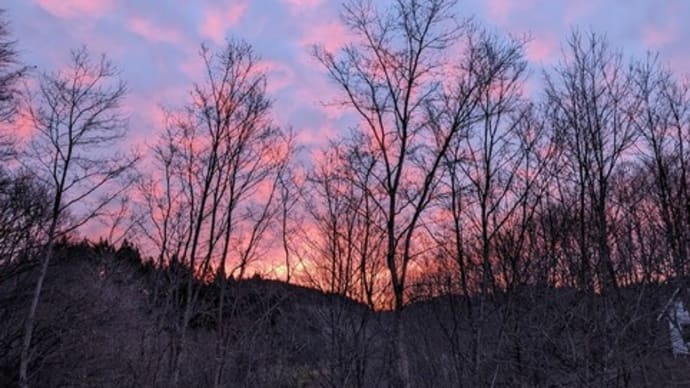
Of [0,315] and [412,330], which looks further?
[0,315]

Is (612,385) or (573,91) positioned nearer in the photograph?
(612,385)

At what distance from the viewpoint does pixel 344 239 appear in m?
16.9

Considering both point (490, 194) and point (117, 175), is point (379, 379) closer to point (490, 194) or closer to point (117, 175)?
point (490, 194)

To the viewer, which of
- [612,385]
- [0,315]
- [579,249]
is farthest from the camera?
[0,315]

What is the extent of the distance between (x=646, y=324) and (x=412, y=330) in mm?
10311

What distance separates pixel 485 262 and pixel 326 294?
4633 mm

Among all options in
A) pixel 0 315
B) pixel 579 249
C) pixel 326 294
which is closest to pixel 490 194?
pixel 579 249

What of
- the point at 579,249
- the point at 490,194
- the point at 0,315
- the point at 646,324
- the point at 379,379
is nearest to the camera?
the point at 646,324

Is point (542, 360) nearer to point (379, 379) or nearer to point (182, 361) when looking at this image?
point (379, 379)

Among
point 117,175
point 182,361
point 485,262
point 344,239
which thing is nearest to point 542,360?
point 485,262

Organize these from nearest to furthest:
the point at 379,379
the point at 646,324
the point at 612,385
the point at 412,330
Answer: the point at 612,385 → the point at 646,324 → the point at 379,379 → the point at 412,330

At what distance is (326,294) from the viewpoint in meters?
17.2

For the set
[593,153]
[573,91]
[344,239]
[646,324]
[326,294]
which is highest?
[573,91]

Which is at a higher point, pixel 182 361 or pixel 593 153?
pixel 593 153
